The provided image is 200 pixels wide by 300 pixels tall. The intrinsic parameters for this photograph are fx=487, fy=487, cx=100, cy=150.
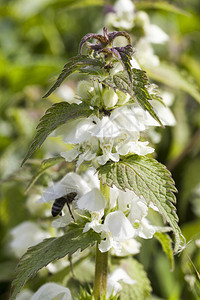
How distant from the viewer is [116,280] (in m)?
0.92

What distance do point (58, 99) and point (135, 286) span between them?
27.3 inches

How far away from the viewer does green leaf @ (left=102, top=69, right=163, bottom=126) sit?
0.67m

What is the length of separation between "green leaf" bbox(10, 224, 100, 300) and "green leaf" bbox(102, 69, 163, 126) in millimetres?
227

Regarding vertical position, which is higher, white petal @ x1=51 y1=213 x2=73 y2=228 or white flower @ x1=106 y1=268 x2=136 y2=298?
white petal @ x1=51 y1=213 x2=73 y2=228

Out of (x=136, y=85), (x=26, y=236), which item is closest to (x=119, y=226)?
(x=136, y=85)

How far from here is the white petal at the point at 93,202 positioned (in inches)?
30.0

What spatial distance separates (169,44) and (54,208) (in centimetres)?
160

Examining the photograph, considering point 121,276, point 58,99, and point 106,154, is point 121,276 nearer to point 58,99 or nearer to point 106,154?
point 106,154

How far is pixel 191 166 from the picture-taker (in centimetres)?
163

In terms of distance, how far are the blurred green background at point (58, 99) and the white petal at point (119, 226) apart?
111 millimetres

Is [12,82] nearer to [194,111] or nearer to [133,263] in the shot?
[194,111]

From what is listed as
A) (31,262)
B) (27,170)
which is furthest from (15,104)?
(31,262)

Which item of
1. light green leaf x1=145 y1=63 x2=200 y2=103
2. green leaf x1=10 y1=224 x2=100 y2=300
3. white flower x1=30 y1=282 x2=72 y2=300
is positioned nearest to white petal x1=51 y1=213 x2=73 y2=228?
green leaf x1=10 y1=224 x2=100 y2=300

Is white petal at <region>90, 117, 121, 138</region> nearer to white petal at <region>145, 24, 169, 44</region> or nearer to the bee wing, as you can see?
the bee wing
